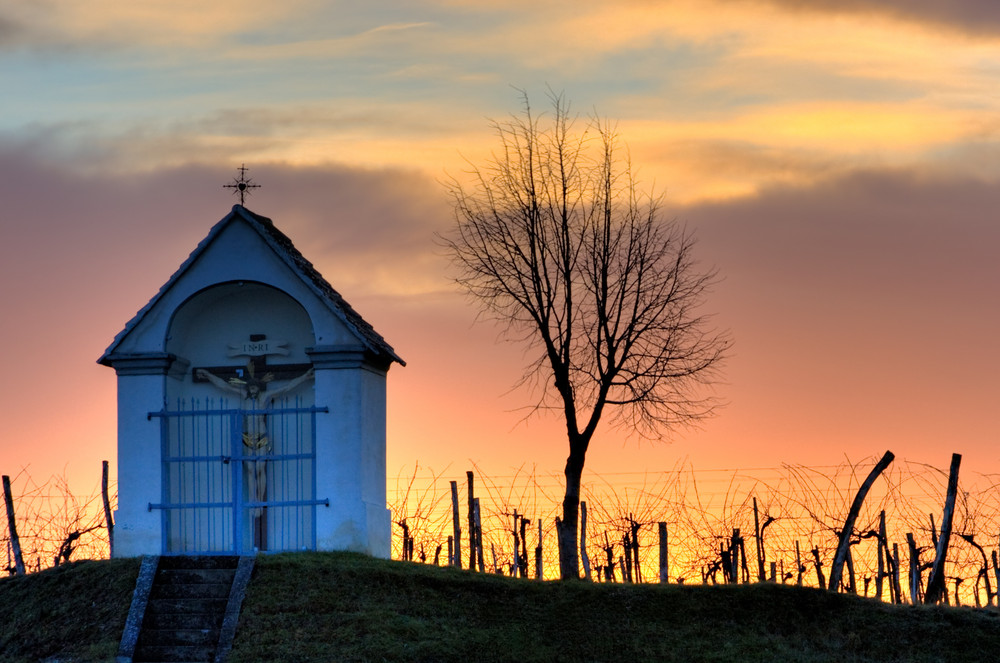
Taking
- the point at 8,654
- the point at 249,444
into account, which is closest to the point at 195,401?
the point at 249,444

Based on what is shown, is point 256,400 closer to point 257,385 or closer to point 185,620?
point 257,385

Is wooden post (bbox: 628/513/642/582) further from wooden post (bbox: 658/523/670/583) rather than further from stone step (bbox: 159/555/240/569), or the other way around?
stone step (bbox: 159/555/240/569)

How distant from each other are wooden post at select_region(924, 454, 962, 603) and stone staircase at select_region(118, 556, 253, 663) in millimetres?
10497

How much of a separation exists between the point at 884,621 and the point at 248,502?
10.1 meters

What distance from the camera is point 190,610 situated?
2019 centimetres

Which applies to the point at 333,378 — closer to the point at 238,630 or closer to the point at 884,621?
the point at 238,630

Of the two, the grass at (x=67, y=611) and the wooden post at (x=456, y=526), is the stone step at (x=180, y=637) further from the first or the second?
the wooden post at (x=456, y=526)

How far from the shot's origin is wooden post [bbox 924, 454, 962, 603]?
2247cm

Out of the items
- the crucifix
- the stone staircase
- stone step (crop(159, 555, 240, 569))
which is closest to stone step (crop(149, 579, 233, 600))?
the stone staircase

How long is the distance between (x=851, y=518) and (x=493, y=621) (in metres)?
6.18

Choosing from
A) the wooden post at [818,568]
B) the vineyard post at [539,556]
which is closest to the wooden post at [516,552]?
the vineyard post at [539,556]

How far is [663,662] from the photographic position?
62.0 feet

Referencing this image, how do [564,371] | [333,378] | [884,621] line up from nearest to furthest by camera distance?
[884,621], [333,378], [564,371]

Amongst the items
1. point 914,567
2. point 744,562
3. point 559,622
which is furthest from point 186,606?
point 914,567
